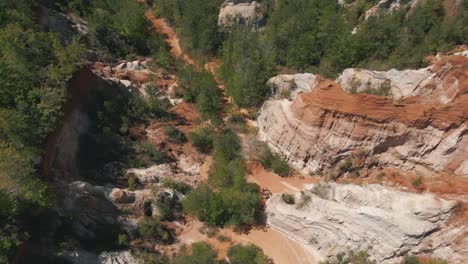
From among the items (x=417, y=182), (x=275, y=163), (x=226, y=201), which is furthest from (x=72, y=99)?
(x=417, y=182)

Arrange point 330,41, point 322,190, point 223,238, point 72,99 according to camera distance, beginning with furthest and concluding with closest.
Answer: point 330,41
point 72,99
point 322,190
point 223,238

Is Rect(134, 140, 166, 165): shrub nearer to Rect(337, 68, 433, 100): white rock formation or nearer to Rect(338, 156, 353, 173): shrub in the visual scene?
Rect(338, 156, 353, 173): shrub

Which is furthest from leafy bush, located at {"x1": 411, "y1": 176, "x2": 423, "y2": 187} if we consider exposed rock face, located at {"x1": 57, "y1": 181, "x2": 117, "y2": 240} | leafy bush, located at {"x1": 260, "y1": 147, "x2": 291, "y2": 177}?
exposed rock face, located at {"x1": 57, "y1": 181, "x2": 117, "y2": 240}

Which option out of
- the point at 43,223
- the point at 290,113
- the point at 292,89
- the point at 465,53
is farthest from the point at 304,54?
the point at 43,223

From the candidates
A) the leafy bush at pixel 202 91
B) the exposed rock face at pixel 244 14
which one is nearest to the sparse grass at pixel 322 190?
the leafy bush at pixel 202 91

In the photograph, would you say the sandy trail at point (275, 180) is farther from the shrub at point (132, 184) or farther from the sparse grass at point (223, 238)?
the shrub at point (132, 184)

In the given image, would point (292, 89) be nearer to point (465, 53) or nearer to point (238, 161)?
point (238, 161)

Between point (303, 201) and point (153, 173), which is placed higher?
point (303, 201)

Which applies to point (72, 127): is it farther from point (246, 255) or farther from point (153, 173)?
point (246, 255)
